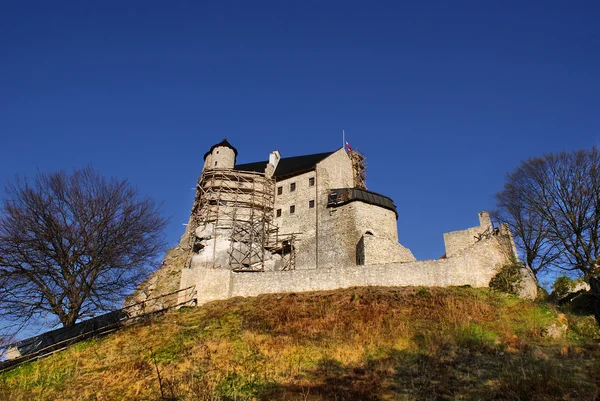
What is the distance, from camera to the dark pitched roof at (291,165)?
3938 cm

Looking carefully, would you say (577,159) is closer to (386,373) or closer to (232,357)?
(386,373)

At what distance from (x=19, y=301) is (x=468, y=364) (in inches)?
687

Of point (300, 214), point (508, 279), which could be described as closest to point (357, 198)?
point (300, 214)

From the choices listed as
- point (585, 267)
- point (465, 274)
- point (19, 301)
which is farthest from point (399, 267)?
point (19, 301)

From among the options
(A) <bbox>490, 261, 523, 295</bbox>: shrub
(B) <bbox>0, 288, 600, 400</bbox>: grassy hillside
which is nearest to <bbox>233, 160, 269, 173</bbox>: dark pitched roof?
(B) <bbox>0, 288, 600, 400</bbox>: grassy hillside

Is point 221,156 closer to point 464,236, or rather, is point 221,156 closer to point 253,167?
point 253,167

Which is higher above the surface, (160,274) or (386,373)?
(160,274)

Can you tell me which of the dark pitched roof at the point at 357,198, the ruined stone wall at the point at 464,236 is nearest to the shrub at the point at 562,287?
the ruined stone wall at the point at 464,236

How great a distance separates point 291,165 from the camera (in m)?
42.0

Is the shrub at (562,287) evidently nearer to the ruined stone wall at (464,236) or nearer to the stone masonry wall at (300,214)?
the ruined stone wall at (464,236)

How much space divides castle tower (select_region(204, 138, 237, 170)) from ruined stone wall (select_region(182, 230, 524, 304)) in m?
16.8

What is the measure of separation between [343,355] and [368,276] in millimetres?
10675

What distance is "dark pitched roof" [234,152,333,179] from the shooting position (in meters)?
39.4

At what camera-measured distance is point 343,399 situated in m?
10.8
